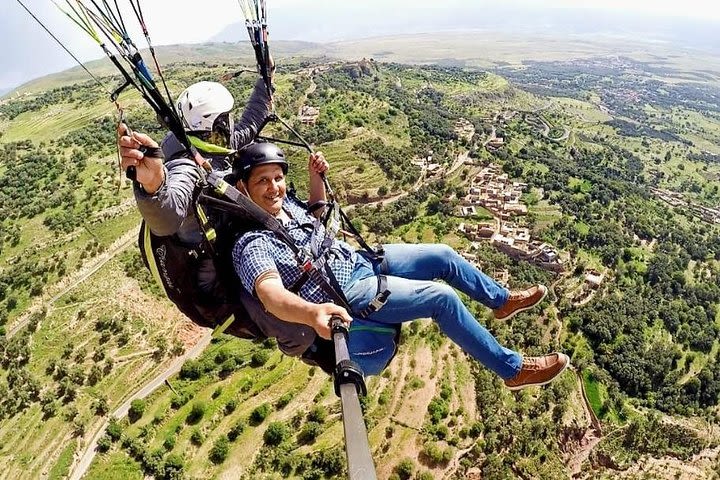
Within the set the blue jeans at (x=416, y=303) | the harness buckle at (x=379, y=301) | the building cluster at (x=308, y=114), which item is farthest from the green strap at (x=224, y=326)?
the building cluster at (x=308, y=114)

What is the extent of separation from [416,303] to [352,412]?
7.07 ft

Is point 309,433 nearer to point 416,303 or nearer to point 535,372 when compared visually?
point 535,372

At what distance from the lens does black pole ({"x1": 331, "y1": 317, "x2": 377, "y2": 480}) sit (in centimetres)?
153

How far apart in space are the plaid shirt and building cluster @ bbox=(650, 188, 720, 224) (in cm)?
7458

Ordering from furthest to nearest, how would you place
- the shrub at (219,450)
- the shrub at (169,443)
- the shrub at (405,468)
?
the shrub at (169,443)
the shrub at (219,450)
the shrub at (405,468)

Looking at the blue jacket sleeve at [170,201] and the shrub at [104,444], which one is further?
the shrub at [104,444]

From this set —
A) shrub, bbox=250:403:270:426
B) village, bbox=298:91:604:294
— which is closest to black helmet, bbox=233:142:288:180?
shrub, bbox=250:403:270:426

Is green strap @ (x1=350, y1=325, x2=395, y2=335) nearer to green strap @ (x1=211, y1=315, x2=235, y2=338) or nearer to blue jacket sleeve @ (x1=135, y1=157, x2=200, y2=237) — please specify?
green strap @ (x1=211, y1=315, x2=235, y2=338)

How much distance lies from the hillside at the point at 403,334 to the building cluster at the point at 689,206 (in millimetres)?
555

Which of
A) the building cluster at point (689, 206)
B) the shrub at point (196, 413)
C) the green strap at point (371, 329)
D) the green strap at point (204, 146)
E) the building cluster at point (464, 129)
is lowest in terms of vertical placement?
the building cluster at point (689, 206)

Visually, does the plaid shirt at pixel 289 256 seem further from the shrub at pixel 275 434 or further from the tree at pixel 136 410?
the tree at pixel 136 410

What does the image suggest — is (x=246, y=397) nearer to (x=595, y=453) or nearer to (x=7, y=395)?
(x=7, y=395)

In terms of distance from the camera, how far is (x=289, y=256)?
3646 millimetres

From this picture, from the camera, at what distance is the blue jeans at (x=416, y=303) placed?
393cm
